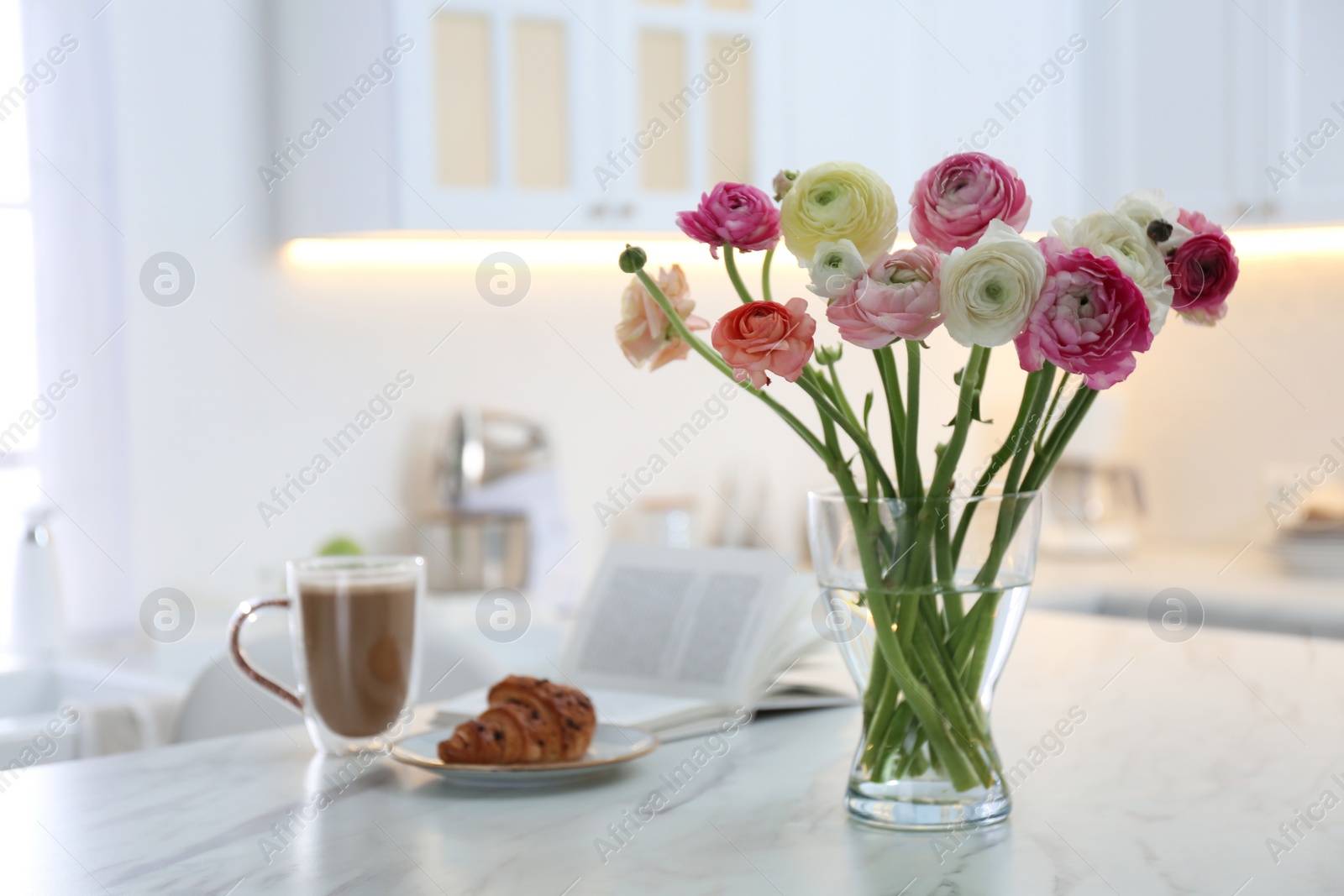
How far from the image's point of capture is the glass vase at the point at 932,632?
80 centimetres

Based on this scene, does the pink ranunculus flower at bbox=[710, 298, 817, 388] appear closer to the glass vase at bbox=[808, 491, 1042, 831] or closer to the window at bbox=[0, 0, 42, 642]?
the glass vase at bbox=[808, 491, 1042, 831]

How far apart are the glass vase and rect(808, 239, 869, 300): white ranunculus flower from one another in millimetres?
143

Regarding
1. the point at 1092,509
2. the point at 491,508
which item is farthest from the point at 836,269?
the point at 1092,509

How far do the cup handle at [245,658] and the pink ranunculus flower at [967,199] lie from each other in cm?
58

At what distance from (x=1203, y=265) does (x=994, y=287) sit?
0.16 meters

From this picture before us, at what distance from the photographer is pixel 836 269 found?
727mm

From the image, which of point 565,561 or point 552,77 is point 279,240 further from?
point 565,561

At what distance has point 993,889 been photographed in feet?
2.33

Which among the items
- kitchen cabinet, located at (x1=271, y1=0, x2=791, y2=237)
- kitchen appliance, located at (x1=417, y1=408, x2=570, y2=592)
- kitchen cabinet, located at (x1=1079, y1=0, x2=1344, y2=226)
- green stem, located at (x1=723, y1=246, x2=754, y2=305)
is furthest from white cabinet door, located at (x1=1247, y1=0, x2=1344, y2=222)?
green stem, located at (x1=723, y1=246, x2=754, y2=305)

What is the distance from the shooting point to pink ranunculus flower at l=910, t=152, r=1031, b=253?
73 centimetres

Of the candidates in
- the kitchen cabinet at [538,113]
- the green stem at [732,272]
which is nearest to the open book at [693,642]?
the green stem at [732,272]

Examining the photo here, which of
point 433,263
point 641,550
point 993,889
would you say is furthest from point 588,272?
point 993,889

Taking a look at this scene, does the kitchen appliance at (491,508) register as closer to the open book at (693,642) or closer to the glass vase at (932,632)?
the open book at (693,642)

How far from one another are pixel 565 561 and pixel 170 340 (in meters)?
0.86
